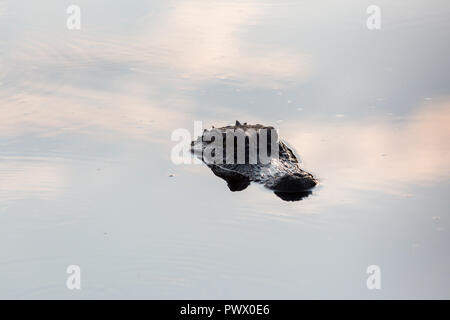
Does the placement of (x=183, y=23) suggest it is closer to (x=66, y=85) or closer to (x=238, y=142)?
(x=66, y=85)

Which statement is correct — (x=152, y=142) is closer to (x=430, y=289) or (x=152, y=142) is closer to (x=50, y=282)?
(x=50, y=282)

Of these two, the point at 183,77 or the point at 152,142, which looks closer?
the point at 152,142

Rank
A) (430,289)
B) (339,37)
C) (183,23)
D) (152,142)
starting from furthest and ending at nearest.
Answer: (183,23), (339,37), (152,142), (430,289)

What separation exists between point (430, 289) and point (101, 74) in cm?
852

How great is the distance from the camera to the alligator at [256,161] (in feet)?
38.1

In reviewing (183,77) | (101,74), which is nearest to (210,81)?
(183,77)

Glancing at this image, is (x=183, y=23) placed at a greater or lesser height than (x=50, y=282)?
greater

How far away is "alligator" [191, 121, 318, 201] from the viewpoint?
11.6 meters

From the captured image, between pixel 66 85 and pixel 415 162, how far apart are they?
6.72 metres

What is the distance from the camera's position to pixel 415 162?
12.6 meters

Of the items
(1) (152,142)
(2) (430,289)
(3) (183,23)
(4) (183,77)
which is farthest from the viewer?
(3) (183,23)

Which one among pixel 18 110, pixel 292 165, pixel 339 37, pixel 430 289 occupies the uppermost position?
pixel 339 37

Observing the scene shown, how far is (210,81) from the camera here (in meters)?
15.4

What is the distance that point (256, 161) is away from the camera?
12.2 metres
